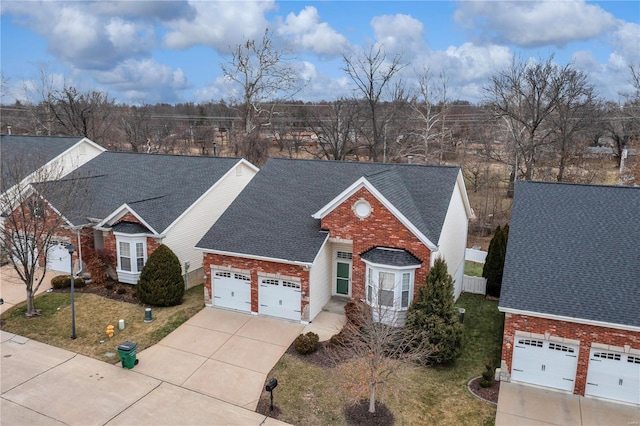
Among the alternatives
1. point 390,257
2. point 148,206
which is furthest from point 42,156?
point 390,257

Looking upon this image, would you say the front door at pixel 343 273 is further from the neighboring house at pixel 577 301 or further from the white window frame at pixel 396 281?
the neighboring house at pixel 577 301

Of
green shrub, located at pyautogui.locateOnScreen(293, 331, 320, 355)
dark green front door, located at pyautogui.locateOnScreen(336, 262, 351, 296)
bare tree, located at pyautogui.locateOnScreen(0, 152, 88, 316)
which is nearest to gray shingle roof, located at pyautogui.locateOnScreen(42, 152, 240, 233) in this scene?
bare tree, located at pyautogui.locateOnScreen(0, 152, 88, 316)

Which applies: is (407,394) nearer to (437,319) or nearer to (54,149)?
(437,319)

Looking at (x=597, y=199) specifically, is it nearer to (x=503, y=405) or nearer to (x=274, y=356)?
(x=503, y=405)

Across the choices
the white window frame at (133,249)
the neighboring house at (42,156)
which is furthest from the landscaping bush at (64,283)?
the white window frame at (133,249)

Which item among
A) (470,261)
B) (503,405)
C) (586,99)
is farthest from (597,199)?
(586,99)

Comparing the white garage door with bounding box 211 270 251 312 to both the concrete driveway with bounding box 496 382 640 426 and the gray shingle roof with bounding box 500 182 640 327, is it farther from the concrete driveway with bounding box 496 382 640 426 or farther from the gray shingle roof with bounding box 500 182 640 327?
the concrete driveway with bounding box 496 382 640 426
